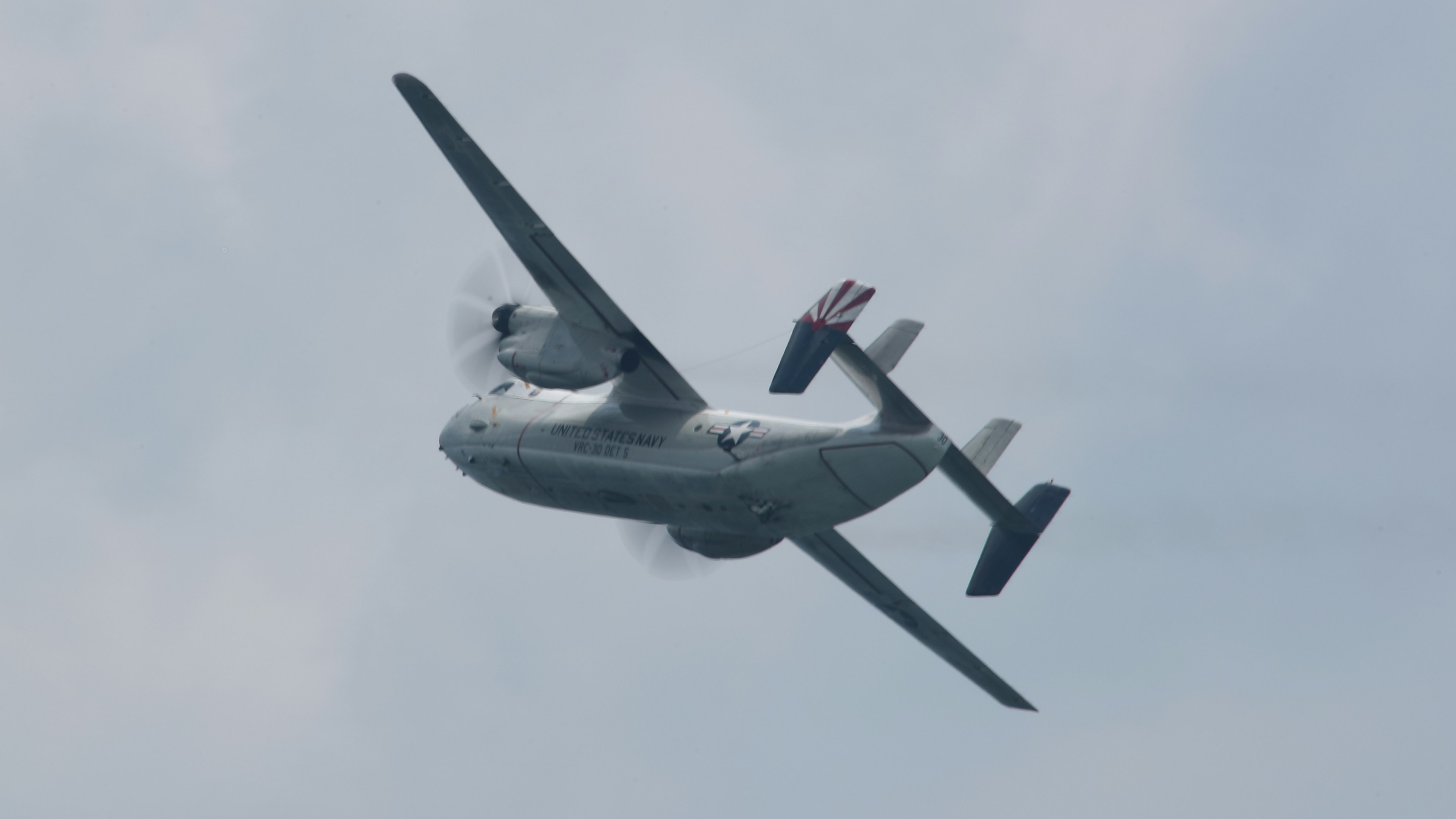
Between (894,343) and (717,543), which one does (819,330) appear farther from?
(717,543)

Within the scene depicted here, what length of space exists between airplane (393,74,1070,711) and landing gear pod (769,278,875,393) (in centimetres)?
2

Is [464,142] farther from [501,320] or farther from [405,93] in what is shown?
[501,320]

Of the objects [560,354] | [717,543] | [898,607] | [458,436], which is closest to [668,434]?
[560,354]

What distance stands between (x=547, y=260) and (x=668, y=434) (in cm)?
384

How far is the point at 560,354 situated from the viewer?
107 feet

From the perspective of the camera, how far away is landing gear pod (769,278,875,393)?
89.7ft

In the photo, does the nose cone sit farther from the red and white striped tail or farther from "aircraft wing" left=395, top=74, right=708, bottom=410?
the red and white striped tail

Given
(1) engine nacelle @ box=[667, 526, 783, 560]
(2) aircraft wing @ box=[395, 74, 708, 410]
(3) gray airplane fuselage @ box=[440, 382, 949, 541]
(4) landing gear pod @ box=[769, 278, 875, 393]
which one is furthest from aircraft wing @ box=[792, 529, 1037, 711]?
(4) landing gear pod @ box=[769, 278, 875, 393]

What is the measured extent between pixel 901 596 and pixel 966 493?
654cm

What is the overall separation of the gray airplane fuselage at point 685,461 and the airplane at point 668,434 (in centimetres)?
3

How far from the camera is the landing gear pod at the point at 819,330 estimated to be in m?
27.3

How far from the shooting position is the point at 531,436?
110ft

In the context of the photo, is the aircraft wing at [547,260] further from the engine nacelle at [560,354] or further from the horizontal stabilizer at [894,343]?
the horizontal stabilizer at [894,343]

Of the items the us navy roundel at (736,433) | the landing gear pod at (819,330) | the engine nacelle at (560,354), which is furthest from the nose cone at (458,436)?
the landing gear pod at (819,330)
